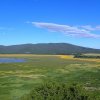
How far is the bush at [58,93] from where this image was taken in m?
26.3

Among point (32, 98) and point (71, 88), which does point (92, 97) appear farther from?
point (32, 98)

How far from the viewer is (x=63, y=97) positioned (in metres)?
26.5

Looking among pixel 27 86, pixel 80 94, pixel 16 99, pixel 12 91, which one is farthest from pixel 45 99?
pixel 27 86

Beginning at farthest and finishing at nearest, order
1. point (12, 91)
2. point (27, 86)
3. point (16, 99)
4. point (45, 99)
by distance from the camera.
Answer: point (27, 86), point (12, 91), point (16, 99), point (45, 99)

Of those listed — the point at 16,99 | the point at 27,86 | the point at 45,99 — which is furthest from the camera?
the point at 27,86

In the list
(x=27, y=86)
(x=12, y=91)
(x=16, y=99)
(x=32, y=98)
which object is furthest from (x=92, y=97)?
(x=27, y=86)

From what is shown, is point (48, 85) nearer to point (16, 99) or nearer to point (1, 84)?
point (16, 99)

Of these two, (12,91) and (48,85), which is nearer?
(48,85)

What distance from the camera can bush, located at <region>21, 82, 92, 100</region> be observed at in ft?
86.4

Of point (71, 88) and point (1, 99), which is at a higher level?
point (71, 88)

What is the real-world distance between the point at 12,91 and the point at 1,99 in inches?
245

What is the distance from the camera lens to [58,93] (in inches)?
1053

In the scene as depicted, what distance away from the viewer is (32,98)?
26.4 meters

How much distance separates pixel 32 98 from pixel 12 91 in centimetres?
2551
